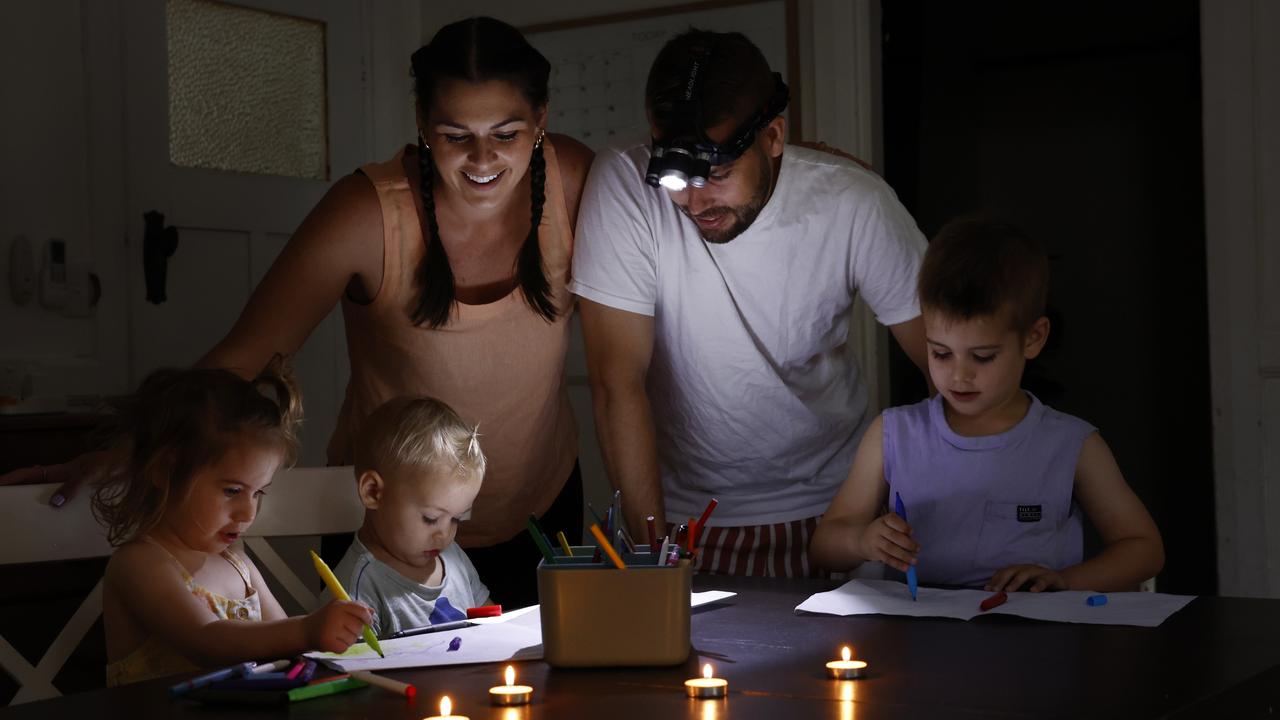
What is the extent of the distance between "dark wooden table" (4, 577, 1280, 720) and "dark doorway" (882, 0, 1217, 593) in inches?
151

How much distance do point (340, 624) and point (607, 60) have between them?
3.04 meters

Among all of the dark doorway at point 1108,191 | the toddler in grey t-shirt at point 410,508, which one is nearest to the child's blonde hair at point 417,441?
the toddler in grey t-shirt at point 410,508

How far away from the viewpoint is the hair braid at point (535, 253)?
2033 mm

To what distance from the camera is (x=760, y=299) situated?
199cm

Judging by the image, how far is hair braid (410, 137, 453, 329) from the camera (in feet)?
6.54

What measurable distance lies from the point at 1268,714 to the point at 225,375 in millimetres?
1139

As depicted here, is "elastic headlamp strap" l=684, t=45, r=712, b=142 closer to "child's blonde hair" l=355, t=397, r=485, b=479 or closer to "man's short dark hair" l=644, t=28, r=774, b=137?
"man's short dark hair" l=644, t=28, r=774, b=137

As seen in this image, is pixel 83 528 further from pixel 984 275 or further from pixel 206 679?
pixel 984 275

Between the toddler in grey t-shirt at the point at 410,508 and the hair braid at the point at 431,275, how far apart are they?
256 mm

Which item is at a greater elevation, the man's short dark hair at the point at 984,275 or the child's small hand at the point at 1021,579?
the man's short dark hair at the point at 984,275

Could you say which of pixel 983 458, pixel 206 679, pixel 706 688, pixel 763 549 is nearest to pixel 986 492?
pixel 983 458

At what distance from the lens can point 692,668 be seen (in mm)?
1148

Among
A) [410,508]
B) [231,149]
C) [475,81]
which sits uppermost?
[231,149]

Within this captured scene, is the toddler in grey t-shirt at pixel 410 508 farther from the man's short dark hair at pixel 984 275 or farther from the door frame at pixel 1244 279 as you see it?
the door frame at pixel 1244 279
